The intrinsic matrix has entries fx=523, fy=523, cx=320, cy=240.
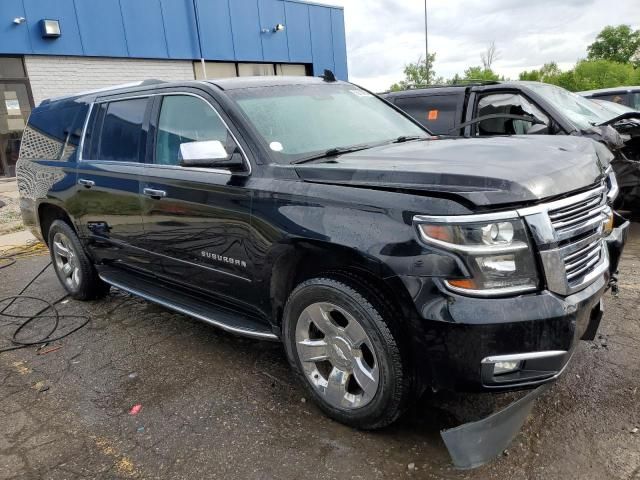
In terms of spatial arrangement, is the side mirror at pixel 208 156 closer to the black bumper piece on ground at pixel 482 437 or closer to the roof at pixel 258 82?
the roof at pixel 258 82

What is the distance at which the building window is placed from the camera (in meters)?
17.5

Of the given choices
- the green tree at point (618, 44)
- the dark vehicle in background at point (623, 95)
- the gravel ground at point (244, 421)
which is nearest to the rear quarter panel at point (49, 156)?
the gravel ground at point (244, 421)

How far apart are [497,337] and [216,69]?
58.2 feet

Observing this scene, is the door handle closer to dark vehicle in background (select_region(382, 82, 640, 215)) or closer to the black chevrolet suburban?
the black chevrolet suburban

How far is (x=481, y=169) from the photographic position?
2.36 metres

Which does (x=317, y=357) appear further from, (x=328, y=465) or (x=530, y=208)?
(x=530, y=208)

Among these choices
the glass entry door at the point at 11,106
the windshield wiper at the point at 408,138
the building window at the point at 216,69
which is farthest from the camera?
the building window at the point at 216,69

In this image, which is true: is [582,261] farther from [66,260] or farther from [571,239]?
[66,260]

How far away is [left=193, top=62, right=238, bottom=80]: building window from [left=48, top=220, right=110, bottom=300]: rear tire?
1333cm

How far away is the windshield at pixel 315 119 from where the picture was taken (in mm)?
3148

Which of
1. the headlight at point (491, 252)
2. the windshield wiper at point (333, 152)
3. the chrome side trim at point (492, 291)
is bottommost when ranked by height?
the chrome side trim at point (492, 291)

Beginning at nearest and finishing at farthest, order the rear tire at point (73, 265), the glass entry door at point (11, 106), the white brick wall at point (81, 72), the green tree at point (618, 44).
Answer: the rear tire at point (73, 265), the glass entry door at point (11, 106), the white brick wall at point (81, 72), the green tree at point (618, 44)

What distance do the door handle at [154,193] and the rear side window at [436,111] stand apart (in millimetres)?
3382

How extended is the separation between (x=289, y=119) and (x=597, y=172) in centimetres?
180
